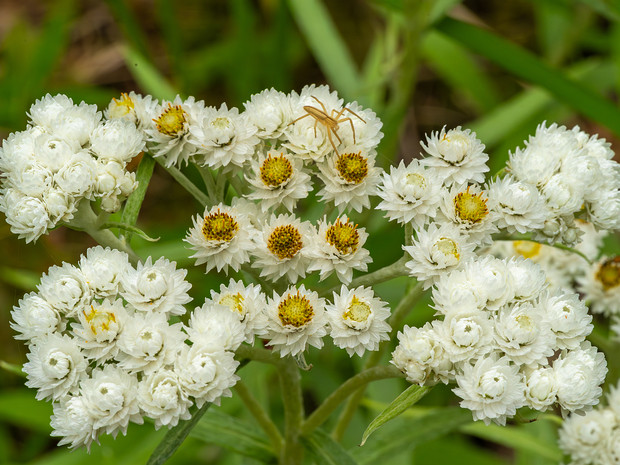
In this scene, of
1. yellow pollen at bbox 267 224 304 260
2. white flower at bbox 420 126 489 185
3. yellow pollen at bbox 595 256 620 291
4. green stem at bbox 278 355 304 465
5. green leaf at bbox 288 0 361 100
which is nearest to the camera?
yellow pollen at bbox 267 224 304 260

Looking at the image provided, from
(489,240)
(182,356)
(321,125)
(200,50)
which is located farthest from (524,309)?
(200,50)

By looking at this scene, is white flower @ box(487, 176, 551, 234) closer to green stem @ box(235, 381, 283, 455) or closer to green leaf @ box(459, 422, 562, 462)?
green stem @ box(235, 381, 283, 455)

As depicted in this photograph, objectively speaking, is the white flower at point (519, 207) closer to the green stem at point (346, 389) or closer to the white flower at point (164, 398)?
the green stem at point (346, 389)

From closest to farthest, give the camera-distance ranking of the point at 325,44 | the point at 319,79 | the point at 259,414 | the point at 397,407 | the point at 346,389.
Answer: the point at 397,407
the point at 346,389
the point at 259,414
the point at 325,44
the point at 319,79

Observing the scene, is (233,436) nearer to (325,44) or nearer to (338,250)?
(338,250)

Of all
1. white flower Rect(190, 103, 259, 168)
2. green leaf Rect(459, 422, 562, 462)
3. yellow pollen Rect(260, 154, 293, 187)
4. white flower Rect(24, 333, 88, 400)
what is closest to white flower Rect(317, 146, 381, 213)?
yellow pollen Rect(260, 154, 293, 187)

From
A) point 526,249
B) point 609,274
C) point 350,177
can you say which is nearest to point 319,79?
point 526,249

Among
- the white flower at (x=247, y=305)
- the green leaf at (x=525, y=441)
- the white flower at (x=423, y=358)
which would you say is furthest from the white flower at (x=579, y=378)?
the green leaf at (x=525, y=441)
